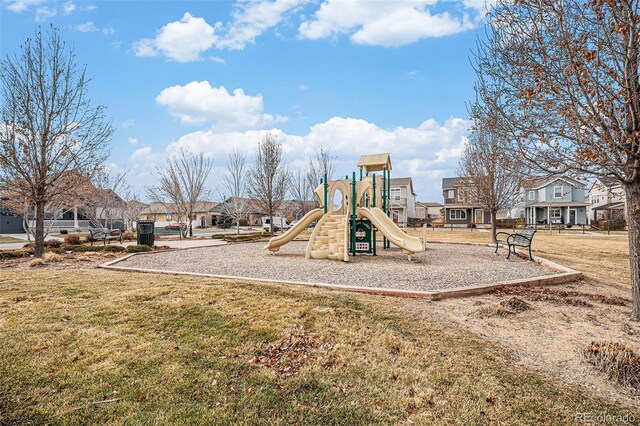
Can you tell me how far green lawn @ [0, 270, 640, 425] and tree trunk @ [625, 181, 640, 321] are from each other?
307 centimetres

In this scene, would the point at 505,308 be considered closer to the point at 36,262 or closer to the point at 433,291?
the point at 433,291

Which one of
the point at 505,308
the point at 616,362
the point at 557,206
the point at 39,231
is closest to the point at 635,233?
the point at 505,308

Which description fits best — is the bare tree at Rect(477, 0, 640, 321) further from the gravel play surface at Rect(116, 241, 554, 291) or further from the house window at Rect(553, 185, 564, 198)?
the house window at Rect(553, 185, 564, 198)

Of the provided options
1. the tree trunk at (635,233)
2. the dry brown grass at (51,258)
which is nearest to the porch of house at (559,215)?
the tree trunk at (635,233)

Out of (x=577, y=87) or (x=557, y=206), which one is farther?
(x=557, y=206)

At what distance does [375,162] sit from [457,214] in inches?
1502

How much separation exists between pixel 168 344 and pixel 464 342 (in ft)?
11.9

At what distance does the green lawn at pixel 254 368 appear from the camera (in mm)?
2990

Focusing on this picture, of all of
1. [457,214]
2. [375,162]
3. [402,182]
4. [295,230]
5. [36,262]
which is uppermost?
[402,182]

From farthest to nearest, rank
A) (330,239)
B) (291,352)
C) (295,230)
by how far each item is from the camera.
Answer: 1. (295,230)
2. (330,239)
3. (291,352)

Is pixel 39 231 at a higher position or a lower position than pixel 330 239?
higher

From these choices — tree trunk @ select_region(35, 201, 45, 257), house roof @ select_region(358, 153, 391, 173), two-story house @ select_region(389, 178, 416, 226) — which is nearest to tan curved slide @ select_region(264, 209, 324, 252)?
house roof @ select_region(358, 153, 391, 173)

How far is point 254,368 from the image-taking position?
3.69m

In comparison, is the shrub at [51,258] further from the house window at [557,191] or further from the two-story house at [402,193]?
the house window at [557,191]
